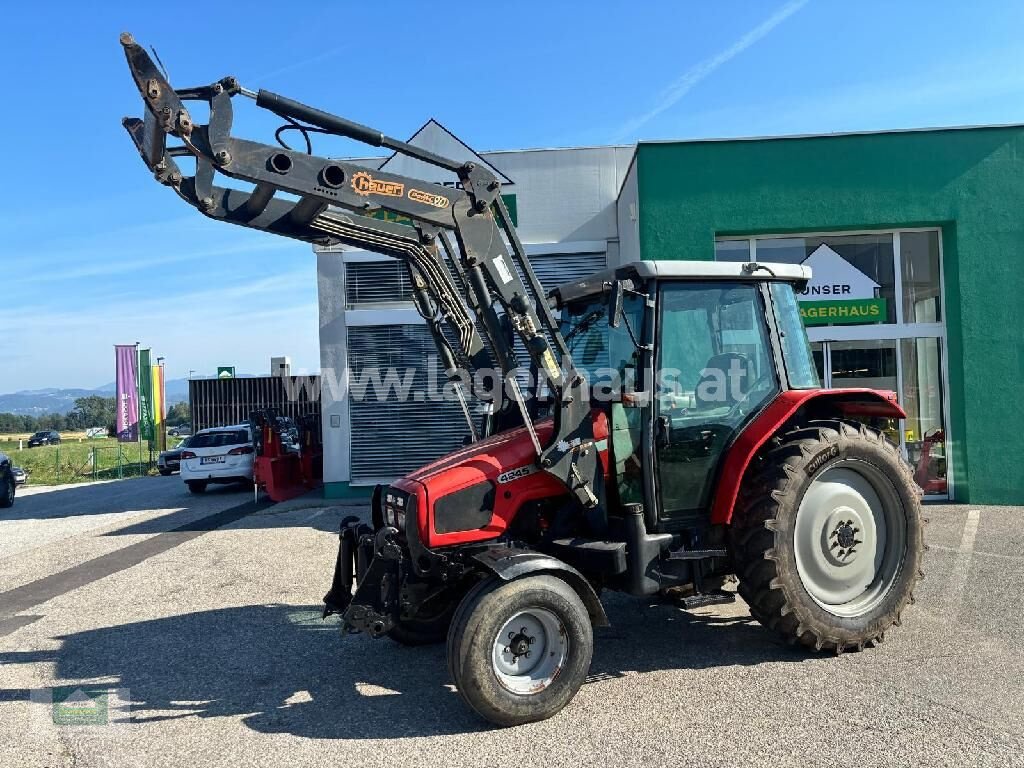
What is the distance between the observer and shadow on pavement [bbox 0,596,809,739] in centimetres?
448

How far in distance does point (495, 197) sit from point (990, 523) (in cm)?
814

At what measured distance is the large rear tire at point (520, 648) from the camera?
4141mm

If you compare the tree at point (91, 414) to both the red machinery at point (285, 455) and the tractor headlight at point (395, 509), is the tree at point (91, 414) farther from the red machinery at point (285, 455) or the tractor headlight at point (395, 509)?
the tractor headlight at point (395, 509)

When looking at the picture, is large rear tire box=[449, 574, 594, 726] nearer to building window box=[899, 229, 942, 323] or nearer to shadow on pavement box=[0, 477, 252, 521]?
building window box=[899, 229, 942, 323]

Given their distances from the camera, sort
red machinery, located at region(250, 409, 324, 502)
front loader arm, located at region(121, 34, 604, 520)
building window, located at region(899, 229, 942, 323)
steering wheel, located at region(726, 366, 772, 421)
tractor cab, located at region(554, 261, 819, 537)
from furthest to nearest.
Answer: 1. red machinery, located at region(250, 409, 324, 502)
2. building window, located at region(899, 229, 942, 323)
3. steering wheel, located at region(726, 366, 772, 421)
4. tractor cab, located at region(554, 261, 819, 537)
5. front loader arm, located at region(121, 34, 604, 520)

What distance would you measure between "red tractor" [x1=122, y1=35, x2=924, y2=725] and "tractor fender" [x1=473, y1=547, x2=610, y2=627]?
16 millimetres

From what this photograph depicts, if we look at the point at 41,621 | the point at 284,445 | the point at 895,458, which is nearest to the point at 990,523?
the point at 895,458

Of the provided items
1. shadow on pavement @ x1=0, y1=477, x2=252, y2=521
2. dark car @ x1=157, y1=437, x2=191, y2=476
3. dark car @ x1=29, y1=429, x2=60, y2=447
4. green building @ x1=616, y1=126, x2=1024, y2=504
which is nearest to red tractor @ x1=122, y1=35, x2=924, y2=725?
green building @ x1=616, y1=126, x2=1024, y2=504

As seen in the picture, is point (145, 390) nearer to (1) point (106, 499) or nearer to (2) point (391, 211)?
(1) point (106, 499)

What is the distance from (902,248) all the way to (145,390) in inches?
1028

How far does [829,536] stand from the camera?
524 cm

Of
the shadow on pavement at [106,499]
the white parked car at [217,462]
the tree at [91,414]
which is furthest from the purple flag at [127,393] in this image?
the tree at [91,414]

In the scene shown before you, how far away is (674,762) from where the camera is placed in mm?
3764

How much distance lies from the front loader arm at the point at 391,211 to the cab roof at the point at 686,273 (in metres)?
0.60
